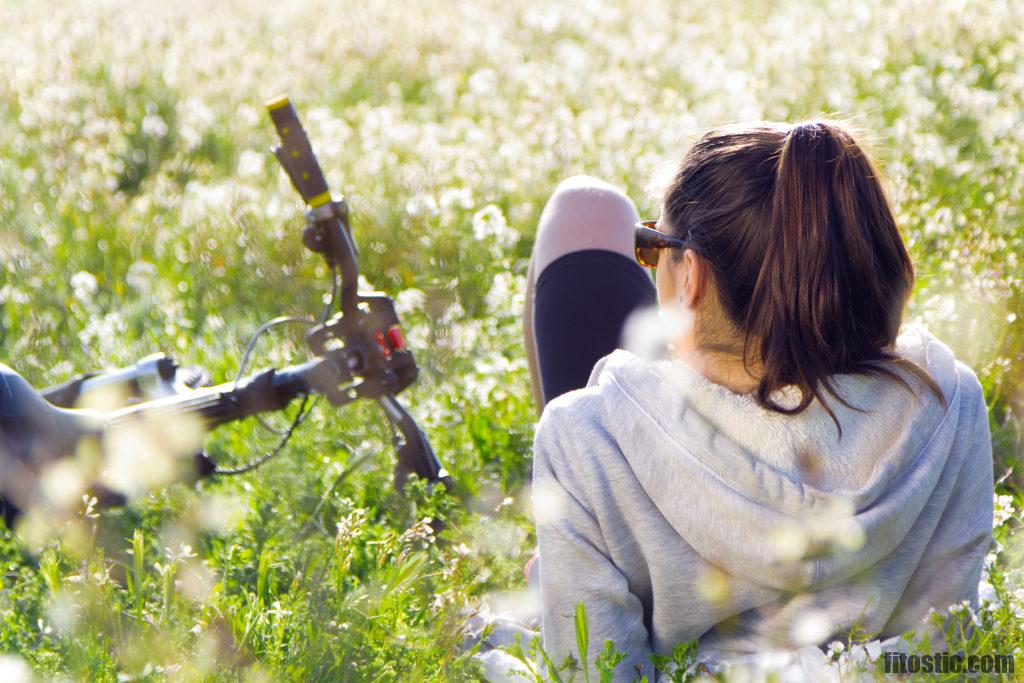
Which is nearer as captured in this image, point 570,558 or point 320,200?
point 570,558

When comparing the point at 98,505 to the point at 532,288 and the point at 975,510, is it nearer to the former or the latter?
the point at 532,288

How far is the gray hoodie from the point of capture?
5.28 ft

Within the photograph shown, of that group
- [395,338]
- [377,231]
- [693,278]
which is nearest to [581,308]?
[395,338]

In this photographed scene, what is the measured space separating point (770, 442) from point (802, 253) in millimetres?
292

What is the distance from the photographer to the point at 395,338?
2986mm

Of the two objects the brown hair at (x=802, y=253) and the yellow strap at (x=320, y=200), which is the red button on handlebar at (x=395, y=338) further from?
the brown hair at (x=802, y=253)

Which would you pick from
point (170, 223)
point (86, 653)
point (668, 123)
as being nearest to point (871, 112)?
point (668, 123)

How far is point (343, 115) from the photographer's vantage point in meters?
7.23

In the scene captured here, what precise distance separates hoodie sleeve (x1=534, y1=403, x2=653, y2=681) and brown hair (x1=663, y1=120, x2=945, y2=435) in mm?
321

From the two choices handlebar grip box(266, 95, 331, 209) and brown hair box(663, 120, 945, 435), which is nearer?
A: brown hair box(663, 120, 945, 435)

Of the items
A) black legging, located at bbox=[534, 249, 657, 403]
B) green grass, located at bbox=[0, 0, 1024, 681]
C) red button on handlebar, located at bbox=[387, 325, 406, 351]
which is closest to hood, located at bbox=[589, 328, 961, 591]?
green grass, located at bbox=[0, 0, 1024, 681]

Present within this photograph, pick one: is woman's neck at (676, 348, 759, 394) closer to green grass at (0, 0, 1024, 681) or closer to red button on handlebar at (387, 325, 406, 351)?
green grass at (0, 0, 1024, 681)

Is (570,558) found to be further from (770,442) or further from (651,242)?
(651,242)

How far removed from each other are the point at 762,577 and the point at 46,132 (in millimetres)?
5777
